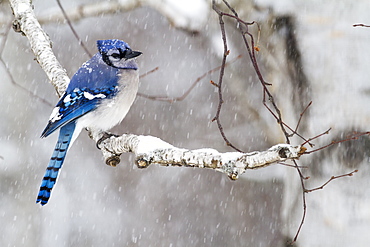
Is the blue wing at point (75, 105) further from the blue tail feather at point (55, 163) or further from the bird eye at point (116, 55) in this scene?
the bird eye at point (116, 55)

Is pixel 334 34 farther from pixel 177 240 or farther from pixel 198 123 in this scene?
pixel 177 240

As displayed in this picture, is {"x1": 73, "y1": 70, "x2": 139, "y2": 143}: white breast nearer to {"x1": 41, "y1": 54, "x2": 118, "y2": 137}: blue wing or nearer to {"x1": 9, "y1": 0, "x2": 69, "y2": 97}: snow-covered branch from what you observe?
{"x1": 41, "y1": 54, "x2": 118, "y2": 137}: blue wing

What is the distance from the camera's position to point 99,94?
2.94 meters

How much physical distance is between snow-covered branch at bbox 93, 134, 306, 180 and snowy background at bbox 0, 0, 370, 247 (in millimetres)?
1419

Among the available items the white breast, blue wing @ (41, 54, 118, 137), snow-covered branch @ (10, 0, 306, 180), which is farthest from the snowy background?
snow-covered branch @ (10, 0, 306, 180)

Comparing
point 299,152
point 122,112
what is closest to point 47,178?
point 122,112

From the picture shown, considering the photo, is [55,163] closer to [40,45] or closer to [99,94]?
[99,94]

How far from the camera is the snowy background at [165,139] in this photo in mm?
4213

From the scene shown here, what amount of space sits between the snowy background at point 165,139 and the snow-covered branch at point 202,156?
1.42m

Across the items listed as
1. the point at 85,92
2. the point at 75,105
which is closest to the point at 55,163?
the point at 75,105

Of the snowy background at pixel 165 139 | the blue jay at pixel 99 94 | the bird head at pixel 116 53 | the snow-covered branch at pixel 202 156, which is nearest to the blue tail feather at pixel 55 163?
the blue jay at pixel 99 94

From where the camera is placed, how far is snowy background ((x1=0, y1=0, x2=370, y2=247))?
4.21 m

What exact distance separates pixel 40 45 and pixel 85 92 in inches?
16.1

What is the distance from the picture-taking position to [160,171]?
656 centimetres
